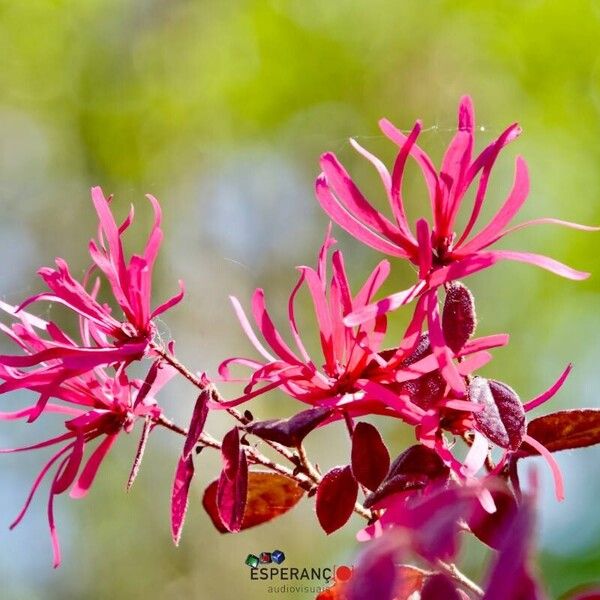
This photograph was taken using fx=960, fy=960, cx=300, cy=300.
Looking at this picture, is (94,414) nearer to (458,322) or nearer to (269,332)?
(269,332)

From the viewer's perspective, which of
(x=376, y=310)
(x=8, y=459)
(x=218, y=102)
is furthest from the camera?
(x=218, y=102)

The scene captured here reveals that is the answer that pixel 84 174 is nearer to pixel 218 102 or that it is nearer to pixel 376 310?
pixel 218 102

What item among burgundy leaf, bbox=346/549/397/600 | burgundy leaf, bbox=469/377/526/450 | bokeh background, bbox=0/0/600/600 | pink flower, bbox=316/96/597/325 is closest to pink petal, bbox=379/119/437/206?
pink flower, bbox=316/96/597/325

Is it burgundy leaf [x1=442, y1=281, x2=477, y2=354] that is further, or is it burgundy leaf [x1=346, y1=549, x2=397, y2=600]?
burgundy leaf [x1=442, y1=281, x2=477, y2=354]

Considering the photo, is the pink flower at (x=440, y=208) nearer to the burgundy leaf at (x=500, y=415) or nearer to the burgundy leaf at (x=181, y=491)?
the burgundy leaf at (x=500, y=415)

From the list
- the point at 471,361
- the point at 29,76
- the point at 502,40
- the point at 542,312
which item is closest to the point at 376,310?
the point at 471,361

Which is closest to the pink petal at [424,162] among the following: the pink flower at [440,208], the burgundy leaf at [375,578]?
the pink flower at [440,208]

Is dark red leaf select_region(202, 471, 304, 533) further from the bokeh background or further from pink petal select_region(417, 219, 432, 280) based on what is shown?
the bokeh background

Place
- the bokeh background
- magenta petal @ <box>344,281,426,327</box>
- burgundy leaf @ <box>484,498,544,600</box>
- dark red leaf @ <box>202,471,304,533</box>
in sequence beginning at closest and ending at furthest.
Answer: burgundy leaf @ <box>484,498,544,600</box> → magenta petal @ <box>344,281,426,327</box> → dark red leaf @ <box>202,471,304,533</box> → the bokeh background
